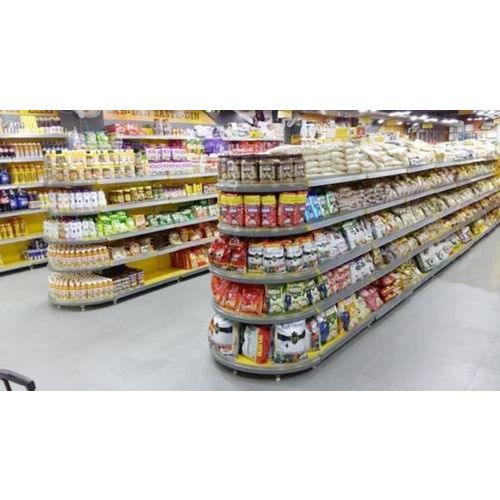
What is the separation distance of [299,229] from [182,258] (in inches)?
127

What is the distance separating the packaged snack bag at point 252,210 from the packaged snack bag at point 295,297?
0.55m

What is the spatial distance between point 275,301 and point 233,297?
0.34 metres

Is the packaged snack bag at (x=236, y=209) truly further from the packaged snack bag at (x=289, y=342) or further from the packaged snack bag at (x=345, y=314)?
the packaged snack bag at (x=345, y=314)

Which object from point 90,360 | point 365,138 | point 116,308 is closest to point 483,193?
point 365,138

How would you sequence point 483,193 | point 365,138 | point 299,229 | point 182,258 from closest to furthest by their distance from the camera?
point 299,229 < point 365,138 < point 182,258 < point 483,193

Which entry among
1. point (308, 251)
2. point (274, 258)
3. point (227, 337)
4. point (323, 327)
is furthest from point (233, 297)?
point (323, 327)

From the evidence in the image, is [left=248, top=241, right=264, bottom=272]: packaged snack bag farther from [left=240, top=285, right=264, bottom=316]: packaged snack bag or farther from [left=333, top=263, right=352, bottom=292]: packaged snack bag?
[left=333, top=263, right=352, bottom=292]: packaged snack bag

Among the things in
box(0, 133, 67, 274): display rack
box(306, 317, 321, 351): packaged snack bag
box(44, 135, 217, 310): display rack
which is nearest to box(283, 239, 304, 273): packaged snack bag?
box(306, 317, 321, 351): packaged snack bag

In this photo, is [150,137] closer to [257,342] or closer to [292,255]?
[292,255]

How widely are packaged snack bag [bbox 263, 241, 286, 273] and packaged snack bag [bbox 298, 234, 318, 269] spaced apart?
186mm

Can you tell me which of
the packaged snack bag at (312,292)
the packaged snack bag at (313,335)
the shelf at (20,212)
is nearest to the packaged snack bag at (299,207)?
the packaged snack bag at (312,292)

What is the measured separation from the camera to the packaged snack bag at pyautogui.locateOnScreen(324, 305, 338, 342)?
136 inches

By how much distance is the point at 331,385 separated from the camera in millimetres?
3059

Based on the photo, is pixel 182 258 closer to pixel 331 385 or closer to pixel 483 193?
pixel 331 385
